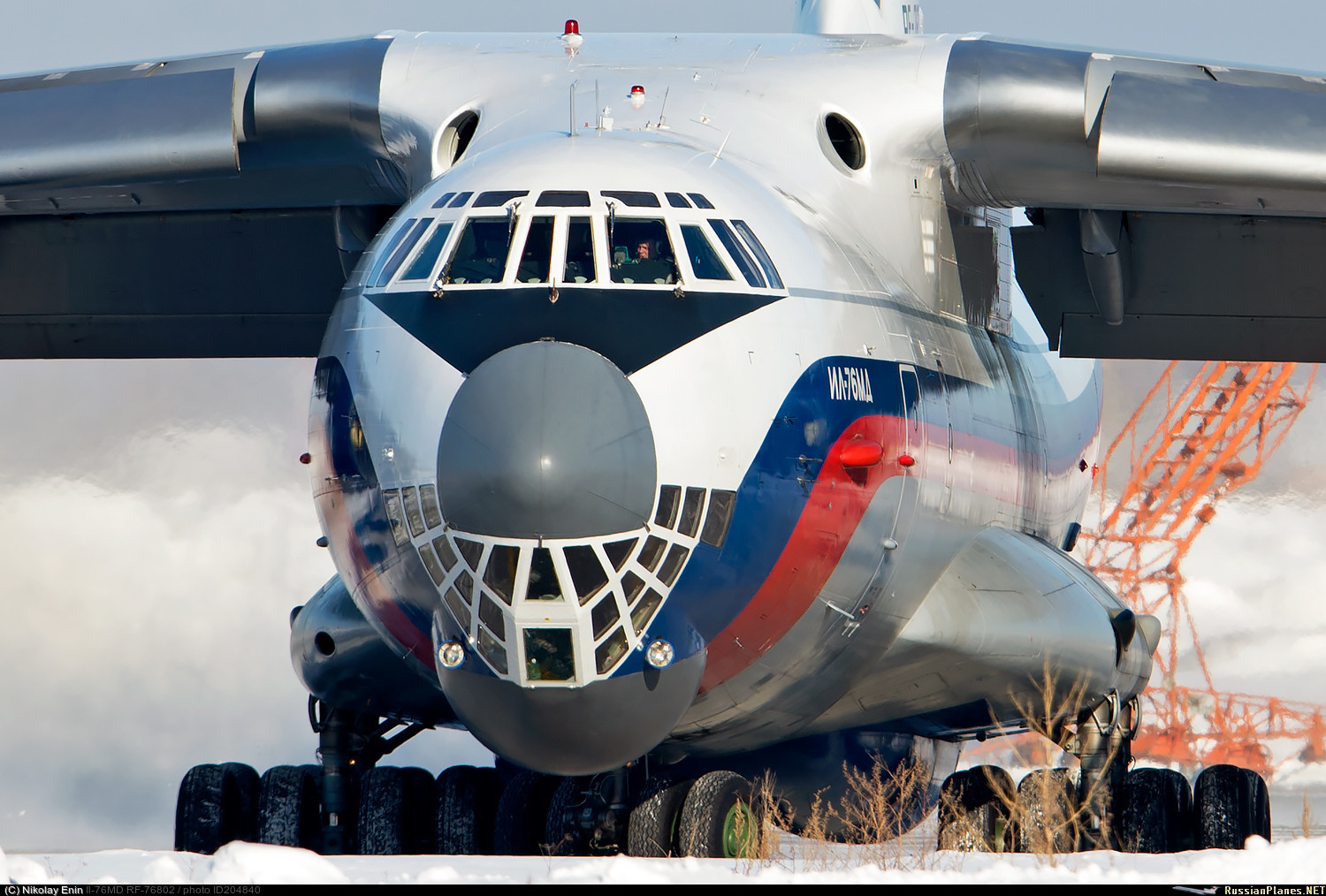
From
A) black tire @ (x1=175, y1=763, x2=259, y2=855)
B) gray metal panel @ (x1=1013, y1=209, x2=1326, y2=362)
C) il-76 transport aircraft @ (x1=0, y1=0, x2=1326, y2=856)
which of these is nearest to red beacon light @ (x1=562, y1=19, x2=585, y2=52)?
il-76 transport aircraft @ (x1=0, y1=0, x2=1326, y2=856)

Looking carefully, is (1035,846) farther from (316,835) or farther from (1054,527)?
(316,835)

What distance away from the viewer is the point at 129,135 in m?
10.1

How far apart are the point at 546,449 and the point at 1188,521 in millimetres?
21784

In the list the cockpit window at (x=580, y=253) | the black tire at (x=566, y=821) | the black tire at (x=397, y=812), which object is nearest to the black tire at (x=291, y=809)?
the black tire at (x=397, y=812)

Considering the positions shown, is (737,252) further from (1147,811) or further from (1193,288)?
(1193,288)

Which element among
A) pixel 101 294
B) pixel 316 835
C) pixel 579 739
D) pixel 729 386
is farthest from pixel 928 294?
pixel 101 294

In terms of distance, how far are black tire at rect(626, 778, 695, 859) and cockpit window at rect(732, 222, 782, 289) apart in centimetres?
242

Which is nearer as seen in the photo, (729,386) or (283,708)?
(729,386)

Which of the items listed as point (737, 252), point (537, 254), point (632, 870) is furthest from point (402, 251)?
point (632, 870)

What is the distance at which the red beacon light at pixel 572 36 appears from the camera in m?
8.94

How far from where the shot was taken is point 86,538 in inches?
760

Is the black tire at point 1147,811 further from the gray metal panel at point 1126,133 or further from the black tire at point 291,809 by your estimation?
the black tire at point 291,809

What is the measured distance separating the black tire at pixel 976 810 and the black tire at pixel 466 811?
250 centimetres

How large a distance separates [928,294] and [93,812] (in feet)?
41.2
